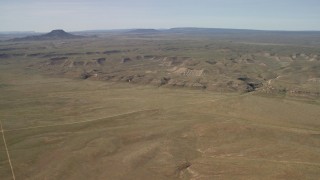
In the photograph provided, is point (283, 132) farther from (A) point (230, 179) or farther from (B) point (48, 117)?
(B) point (48, 117)

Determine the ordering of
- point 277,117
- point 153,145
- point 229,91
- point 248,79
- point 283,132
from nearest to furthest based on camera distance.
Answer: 1. point 153,145
2. point 283,132
3. point 277,117
4. point 229,91
5. point 248,79

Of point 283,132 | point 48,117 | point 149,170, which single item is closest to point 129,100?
point 48,117

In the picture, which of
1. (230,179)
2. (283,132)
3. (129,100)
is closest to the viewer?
(230,179)

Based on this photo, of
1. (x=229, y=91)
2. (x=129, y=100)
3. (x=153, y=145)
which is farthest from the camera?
(x=229, y=91)

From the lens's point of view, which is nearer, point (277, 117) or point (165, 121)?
point (165, 121)

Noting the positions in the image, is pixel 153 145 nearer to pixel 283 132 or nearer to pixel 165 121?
pixel 165 121

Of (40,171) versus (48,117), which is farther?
(48,117)

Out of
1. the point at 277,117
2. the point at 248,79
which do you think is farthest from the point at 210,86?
the point at 277,117

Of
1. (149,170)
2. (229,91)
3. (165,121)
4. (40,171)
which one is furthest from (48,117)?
(229,91)

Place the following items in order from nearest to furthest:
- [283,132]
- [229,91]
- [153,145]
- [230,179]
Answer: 1. [230,179]
2. [153,145]
3. [283,132]
4. [229,91]
